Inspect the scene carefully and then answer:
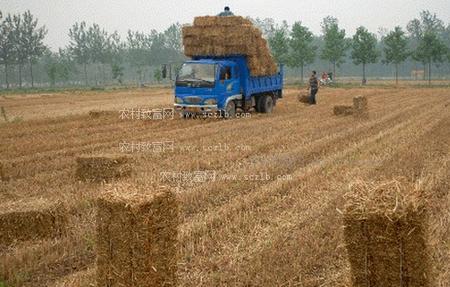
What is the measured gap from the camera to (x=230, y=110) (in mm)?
20125

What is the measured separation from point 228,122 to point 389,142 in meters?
6.91

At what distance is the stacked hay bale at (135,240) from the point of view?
445 cm

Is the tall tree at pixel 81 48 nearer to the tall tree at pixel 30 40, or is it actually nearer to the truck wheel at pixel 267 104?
the tall tree at pixel 30 40

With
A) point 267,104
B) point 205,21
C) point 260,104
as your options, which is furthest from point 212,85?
point 267,104

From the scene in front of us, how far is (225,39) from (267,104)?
12.4 ft

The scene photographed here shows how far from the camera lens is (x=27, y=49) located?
8081 centimetres

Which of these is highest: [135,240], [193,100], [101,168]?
[193,100]

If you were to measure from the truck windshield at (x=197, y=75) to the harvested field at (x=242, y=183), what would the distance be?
4.87 ft

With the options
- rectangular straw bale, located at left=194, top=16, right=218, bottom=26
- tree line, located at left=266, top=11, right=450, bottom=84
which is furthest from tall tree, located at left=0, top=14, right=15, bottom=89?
rectangular straw bale, located at left=194, top=16, right=218, bottom=26

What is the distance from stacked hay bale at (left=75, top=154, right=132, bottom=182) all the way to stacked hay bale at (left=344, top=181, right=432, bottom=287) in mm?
5846

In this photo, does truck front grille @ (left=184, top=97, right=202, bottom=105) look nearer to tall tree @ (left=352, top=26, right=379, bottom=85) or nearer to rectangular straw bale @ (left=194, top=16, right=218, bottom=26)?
rectangular straw bale @ (left=194, top=16, right=218, bottom=26)

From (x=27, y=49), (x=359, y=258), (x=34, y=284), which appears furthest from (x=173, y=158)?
(x=27, y=49)

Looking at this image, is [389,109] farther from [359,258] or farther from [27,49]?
[27,49]

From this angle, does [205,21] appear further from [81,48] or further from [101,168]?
[81,48]
